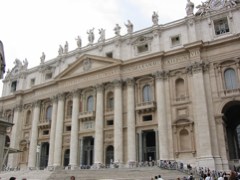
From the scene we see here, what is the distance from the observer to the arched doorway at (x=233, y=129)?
30306 mm

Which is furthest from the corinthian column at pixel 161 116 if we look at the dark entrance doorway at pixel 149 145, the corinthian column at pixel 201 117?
the corinthian column at pixel 201 117

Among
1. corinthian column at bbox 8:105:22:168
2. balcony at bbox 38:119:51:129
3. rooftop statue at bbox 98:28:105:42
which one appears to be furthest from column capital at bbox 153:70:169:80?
corinthian column at bbox 8:105:22:168

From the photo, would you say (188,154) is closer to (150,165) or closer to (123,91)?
(150,165)

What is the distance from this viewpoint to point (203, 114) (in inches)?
1107

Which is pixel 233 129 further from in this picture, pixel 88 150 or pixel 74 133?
pixel 74 133

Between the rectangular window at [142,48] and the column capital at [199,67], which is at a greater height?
the rectangular window at [142,48]

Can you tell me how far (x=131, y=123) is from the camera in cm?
3172

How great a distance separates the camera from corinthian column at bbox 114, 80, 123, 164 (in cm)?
3111

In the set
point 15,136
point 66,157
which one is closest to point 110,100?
point 66,157

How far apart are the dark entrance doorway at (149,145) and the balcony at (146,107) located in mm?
2352

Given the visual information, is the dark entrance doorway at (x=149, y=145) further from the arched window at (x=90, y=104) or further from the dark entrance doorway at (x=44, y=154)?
the dark entrance doorway at (x=44, y=154)

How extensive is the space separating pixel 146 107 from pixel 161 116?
2.16m

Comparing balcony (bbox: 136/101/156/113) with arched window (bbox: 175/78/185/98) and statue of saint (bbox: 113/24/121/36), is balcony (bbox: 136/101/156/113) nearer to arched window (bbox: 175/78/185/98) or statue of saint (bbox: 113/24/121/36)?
arched window (bbox: 175/78/185/98)

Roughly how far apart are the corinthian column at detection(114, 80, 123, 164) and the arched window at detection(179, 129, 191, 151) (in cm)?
650
